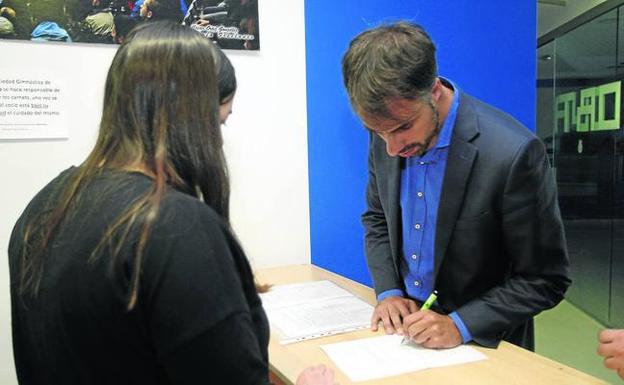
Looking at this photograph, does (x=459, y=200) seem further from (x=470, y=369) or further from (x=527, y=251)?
(x=470, y=369)

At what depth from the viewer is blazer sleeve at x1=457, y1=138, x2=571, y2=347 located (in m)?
1.23

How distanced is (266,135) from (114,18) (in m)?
0.71

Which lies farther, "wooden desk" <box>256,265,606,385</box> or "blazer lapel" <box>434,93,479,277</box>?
"blazer lapel" <box>434,93,479,277</box>

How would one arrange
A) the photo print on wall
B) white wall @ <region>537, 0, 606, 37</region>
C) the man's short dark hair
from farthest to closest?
white wall @ <region>537, 0, 606, 37</region> → the photo print on wall → the man's short dark hair

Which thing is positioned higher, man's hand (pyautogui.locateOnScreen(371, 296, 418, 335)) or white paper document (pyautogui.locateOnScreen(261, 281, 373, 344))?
man's hand (pyautogui.locateOnScreen(371, 296, 418, 335))

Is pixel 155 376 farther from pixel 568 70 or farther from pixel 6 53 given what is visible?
pixel 568 70

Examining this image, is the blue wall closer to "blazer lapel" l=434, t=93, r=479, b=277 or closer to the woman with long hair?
"blazer lapel" l=434, t=93, r=479, b=277

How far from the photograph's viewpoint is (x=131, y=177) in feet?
2.15

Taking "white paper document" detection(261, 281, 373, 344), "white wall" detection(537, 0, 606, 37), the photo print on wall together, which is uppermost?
"white wall" detection(537, 0, 606, 37)

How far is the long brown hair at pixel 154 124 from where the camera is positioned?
687 millimetres

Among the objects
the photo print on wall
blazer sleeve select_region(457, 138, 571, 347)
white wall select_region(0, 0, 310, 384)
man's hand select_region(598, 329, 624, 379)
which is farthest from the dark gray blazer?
the photo print on wall

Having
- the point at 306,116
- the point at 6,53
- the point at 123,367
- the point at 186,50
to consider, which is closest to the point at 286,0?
the point at 306,116

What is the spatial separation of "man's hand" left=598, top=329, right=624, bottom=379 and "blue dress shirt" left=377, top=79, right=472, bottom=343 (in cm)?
41

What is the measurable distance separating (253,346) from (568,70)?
4.33m
